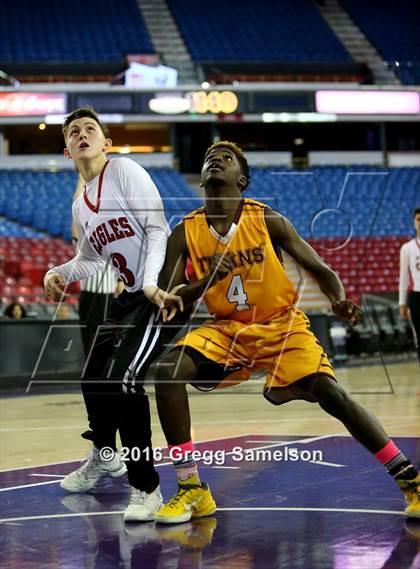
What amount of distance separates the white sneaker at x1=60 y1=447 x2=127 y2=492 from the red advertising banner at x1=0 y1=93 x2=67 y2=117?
21.3m

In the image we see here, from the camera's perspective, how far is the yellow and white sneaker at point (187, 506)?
4473 mm

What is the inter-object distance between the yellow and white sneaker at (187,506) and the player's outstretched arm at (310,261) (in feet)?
3.44

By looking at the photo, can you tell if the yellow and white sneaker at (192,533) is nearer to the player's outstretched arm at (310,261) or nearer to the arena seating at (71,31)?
the player's outstretched arm at (310,261)

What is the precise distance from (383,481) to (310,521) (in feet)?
3.57

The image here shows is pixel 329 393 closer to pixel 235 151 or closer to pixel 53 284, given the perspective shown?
pixel 235 151

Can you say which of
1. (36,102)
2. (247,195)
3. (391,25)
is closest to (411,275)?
(247,195)

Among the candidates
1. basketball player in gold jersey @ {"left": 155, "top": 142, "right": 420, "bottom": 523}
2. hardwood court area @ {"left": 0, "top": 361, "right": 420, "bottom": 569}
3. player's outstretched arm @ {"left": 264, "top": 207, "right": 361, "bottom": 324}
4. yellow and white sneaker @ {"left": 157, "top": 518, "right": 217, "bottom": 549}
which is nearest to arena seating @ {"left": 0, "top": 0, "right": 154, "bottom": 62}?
hardwood court area @ {"left": 0, "top": 361, "right": 420, "bottom": 569}

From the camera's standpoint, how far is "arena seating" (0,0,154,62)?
98.9 ft

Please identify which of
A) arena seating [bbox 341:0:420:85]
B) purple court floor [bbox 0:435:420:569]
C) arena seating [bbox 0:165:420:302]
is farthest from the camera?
arena seating [bbox 341:0:420:85]

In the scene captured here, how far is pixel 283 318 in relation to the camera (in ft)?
15.6

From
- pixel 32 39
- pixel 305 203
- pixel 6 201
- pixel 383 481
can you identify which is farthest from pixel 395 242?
pixel 383 481

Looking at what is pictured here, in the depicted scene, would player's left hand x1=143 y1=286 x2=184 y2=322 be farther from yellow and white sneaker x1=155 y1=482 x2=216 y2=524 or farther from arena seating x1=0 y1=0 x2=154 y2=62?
arena seating x1=0 y1=0 x2=154 y2=62

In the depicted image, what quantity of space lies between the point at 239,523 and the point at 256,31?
29678 millimetres

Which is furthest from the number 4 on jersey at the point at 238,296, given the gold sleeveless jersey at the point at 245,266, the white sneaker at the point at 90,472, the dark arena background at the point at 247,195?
the white sneaker at the point at 90,472
